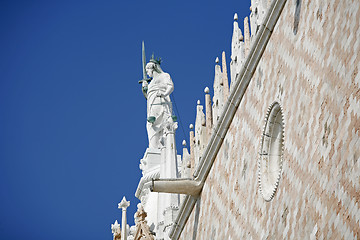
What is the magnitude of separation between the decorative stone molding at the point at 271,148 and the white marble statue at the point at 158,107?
10.7 meters

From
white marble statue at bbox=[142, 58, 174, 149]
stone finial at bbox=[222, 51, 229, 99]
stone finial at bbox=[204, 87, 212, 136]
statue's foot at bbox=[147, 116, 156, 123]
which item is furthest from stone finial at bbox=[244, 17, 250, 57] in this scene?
statue's foot at bbox=[147, 116, 156, 123]

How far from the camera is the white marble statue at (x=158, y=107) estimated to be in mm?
22547

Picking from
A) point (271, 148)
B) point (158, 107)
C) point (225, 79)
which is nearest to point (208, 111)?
point (225, 79)

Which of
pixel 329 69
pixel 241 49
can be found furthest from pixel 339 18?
pixel 241 49

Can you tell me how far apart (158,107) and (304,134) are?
12.6 m

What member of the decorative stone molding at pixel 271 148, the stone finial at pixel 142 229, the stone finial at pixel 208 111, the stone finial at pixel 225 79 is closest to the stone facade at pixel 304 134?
the decorative stone molding at pixel 271 148

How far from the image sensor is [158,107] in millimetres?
22734

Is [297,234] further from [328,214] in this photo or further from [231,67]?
[231,67]

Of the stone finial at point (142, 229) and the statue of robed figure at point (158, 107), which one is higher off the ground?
the statue of robed figure at point (158, 107)

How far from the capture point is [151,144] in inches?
890

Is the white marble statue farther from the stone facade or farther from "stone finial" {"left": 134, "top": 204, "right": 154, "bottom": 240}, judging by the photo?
the stone facade

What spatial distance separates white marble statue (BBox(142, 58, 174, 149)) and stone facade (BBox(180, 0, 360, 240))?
9266mm

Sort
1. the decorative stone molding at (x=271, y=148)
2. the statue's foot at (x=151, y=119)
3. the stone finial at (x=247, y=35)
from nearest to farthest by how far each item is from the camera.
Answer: the decorative stone molding at (x=271, y=148), the stone finial at (x=247, y=35), the statue's foot at (x=151, y=119)

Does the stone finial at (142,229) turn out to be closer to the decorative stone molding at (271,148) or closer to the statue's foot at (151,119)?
the statue's foot at (151,119)
